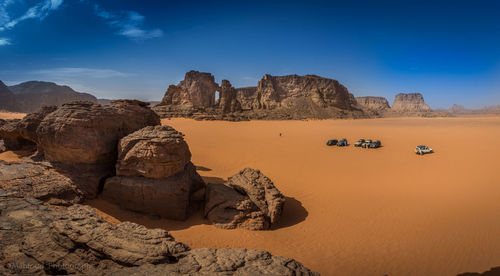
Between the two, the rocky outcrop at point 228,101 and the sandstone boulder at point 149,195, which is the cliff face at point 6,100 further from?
the sandstone boulder at point 149,195

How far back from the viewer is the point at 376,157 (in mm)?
15445

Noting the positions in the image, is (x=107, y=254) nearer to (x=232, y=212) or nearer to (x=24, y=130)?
(x=232, y=212)

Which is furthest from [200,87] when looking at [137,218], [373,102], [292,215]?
[373,102]

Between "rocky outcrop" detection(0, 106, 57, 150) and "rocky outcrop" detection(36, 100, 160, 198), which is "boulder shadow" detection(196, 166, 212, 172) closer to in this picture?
"rocky outcrop" detection(36, 100, 160, 198)

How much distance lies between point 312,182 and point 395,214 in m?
4.08

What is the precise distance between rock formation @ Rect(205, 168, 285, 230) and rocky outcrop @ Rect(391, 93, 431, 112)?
155m

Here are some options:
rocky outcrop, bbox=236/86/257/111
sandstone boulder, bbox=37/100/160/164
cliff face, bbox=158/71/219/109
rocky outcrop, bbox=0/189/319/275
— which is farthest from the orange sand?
rocky outcrop, bbox=236/86/257/111

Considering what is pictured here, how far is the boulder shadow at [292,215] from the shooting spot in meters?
7.68

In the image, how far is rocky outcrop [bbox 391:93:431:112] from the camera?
138875mm

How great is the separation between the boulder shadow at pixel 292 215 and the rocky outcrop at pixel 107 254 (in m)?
4.11

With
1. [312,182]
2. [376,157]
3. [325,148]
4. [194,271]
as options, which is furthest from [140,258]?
[325,148]

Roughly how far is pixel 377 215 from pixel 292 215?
119 inches

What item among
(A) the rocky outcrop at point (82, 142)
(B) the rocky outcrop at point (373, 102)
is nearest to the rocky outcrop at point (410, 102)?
(B) the rocky outcrop at point (373, 102)

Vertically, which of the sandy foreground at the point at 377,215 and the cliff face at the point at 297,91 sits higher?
the cliff face at the point at 297,91
